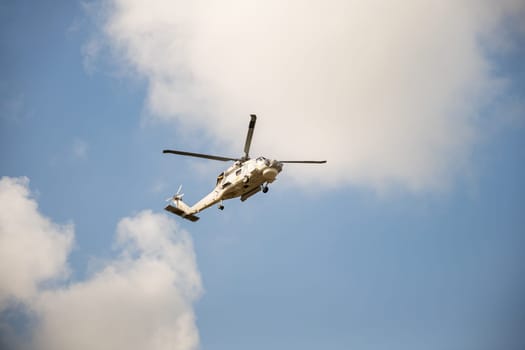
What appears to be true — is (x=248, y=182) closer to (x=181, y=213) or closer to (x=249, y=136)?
(x=249, y=136)

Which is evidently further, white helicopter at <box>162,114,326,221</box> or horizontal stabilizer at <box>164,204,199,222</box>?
horizontal stabilizer at <box>164,204,199,222</box>

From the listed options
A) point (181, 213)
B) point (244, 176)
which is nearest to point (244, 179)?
point (244, 176)

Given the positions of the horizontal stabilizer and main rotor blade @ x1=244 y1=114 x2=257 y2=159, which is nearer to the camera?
main rotor blade @ x1=244 y1=114 x2=257 y2=159

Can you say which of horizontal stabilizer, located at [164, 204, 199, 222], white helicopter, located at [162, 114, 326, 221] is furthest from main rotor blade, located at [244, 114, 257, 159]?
horizontal stabilizer, located at [164, 204, 199, 222]

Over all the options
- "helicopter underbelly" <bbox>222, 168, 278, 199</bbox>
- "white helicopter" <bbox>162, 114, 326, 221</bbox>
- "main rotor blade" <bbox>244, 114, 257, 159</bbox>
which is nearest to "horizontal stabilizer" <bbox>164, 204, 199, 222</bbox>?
"white helicopter" <bbox>162, 114, 326, 221</bbox>

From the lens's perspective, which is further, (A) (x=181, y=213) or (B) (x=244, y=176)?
(A) (x=181, y=213)

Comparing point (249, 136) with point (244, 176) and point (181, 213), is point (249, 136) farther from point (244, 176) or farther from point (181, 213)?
point (181, 213)

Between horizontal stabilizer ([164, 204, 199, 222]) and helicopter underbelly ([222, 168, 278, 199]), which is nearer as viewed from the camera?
helicopter underbelly ([222, 168, 278, 199])

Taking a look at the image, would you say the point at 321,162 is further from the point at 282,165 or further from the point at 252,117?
the point at 252,117

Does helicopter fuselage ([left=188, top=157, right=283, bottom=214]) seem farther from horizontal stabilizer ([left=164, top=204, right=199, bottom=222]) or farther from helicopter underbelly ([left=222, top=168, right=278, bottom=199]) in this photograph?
horizontal stabilizer ([left=164, top=204, right=199, bottom=222])

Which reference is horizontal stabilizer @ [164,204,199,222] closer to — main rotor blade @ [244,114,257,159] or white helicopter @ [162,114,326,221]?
white helicopter @ [162,114,326,221]

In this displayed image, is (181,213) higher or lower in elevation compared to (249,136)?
lower

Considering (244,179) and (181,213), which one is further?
(181,213)

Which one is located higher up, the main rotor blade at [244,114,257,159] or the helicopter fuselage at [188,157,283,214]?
the main rotor blade at [244,114,257,159]
